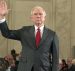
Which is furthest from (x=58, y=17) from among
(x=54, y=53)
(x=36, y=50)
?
(x=36, y=50)

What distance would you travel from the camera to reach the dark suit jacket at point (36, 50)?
5.38m

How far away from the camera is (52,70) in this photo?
547 centimetres

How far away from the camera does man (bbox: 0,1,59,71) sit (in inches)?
212

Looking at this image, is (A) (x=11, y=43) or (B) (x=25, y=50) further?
(A) (x=11, y=43)

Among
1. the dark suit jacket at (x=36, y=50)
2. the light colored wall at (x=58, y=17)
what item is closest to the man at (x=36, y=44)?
the dark suit jacket at (x=36, y=50)

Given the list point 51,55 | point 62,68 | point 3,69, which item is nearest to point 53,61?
point 51,55

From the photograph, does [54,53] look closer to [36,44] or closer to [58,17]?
[36,44]

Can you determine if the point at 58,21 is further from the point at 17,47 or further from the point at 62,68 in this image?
the point at 62,68

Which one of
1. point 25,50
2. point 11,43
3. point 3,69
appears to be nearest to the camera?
point 25,50

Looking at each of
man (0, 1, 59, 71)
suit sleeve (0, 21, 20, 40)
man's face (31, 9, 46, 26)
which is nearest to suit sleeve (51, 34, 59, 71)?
man (0, 1, 59, 71)

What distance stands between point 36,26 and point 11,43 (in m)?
7.49

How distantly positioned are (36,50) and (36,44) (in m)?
0.09

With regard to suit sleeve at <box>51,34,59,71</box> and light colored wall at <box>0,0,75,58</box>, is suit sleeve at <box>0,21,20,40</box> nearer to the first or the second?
suit sleeve at <box>51,34,59,71</box>

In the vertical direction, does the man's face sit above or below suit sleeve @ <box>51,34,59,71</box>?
above
